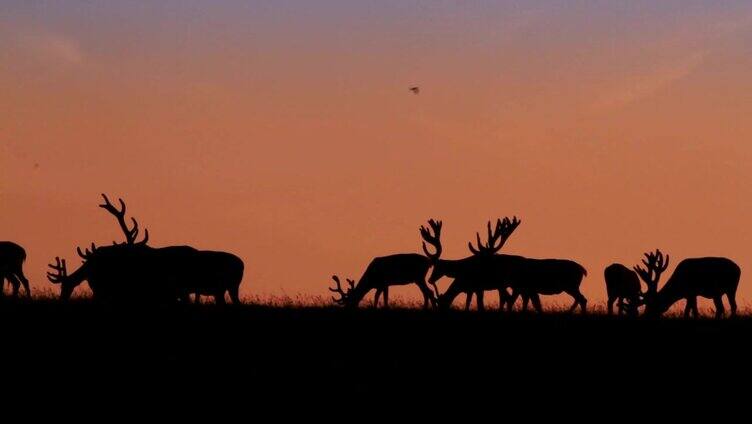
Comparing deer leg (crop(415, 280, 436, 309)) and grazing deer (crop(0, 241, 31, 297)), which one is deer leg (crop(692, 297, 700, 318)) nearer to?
deer leg (crop(415, 280, 436, 309))

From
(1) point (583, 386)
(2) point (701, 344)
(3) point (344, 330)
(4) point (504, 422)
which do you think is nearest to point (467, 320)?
(3) point (344, 330)

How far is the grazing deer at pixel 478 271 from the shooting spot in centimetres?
2680

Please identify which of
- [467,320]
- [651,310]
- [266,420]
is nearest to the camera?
[266,420]

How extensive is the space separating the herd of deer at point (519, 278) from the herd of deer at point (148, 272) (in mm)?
2695

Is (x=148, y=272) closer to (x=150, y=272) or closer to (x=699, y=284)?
(x=150, y=272)

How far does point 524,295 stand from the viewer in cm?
2753

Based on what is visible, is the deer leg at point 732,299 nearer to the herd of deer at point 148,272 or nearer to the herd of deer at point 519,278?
the herd of deer at point 519,278

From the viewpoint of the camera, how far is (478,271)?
2708 centimetres

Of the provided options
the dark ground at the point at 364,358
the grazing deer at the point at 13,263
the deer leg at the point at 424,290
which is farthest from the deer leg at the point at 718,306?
the grazing deer at the point at 13,263

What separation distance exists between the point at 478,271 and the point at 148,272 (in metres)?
7.00

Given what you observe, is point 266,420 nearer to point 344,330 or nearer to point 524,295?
point 344,330

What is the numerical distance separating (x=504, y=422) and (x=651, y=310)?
13.8 meters

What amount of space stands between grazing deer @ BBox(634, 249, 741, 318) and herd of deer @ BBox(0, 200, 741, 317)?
2 centimetres

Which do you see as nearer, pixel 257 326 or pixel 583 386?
pixel 583 386
